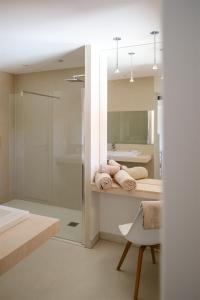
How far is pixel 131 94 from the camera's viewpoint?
2787 millimetres

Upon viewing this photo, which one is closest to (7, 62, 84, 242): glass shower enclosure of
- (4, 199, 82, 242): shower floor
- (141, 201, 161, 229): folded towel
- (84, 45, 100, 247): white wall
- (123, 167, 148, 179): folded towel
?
(4, 199, 82, 242): shower floor

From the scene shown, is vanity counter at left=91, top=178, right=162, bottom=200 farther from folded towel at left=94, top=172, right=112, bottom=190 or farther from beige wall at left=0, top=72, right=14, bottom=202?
beige wall at left=0, top=72, right=14, bottom=202

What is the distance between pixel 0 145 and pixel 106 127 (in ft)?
6.76

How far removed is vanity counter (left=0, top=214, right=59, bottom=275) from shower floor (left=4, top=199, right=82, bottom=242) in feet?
4.46

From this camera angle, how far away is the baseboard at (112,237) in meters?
2.76

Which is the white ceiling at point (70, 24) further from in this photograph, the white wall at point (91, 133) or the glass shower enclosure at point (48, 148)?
the glass shower enclosure at point (48, 148)

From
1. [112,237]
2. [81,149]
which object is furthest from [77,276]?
[81,149]

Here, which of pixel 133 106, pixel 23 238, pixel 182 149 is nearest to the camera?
pixel 182 149

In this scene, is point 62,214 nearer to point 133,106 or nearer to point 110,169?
point 110,169

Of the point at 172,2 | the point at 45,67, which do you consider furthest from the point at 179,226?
the point at 45,67

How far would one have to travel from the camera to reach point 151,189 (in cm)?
241

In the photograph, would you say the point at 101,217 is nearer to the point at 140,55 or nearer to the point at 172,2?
the point at 140,55

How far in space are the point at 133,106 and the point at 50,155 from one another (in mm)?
1623

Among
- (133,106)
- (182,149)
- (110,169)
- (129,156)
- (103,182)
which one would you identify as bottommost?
(103,182)
